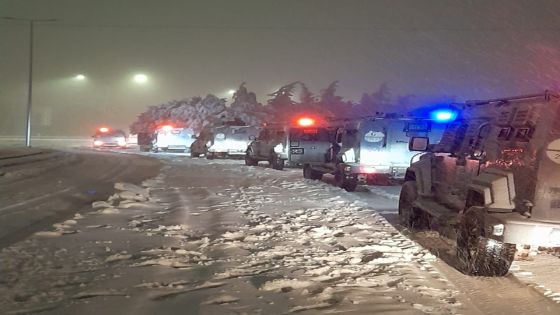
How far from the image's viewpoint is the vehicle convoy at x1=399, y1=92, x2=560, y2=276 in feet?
20.9

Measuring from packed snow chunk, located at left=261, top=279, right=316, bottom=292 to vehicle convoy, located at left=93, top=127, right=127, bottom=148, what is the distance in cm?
4210

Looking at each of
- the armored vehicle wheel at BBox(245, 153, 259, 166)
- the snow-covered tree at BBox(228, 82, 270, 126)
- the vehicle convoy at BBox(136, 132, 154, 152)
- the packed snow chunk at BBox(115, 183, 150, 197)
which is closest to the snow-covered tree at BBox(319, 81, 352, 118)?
the snow-covered tree at BBox(228, 82, 270, 126)

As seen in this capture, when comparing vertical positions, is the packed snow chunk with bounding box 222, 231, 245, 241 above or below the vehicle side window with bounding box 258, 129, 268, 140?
below

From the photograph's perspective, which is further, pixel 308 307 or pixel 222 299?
pixel 222 299

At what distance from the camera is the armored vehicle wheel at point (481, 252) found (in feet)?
22.4

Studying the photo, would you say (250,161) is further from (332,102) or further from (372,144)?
(332,102)

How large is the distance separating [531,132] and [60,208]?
29.5 ft

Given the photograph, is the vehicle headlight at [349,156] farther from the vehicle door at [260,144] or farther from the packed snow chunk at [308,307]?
the packed snow chunk at [308,307]

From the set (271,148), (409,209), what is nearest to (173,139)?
(271,148)

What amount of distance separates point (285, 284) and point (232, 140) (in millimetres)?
26021

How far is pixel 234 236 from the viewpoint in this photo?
9125 mm

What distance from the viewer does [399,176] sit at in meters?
16.6

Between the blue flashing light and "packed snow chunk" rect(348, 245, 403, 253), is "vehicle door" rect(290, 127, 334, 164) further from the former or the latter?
"packed snow chunk" rect(348, 245, 403, 253)

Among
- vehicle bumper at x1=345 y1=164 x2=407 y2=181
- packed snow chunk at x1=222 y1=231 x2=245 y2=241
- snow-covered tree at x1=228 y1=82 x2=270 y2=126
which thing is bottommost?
packed snow chunk at x1=222 y1=231 x2=245 y2=241
